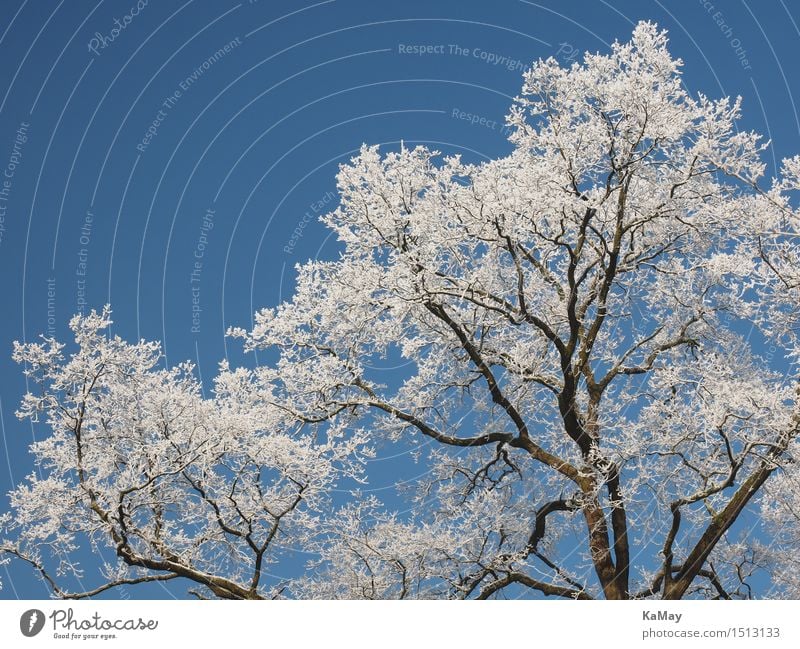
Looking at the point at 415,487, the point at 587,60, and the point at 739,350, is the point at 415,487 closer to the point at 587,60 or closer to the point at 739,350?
the point at 739,350

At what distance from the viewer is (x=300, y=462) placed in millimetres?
19359

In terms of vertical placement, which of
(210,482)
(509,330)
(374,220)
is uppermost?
(374,220)

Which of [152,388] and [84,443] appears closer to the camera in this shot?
[84,443]

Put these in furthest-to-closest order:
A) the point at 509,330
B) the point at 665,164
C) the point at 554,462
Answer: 1. the point at 509,330
2. the point at 554,462
3. the point at 665,164

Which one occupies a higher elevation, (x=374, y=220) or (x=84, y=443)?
(x=374, y=220)

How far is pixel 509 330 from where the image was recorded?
22156mm

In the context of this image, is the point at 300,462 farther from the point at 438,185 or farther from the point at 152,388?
the point at 438,185

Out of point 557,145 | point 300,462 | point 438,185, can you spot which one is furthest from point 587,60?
point 300,462

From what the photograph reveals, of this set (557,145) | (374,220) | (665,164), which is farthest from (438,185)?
(665,164)

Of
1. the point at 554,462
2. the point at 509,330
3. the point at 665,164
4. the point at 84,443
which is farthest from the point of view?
the point at 509,330

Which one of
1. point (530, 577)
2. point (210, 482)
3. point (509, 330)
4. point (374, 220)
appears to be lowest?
point (530, 577)

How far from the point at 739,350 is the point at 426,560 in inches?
342

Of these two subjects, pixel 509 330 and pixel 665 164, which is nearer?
pixel 665 164

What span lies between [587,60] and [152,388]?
36.9ft
